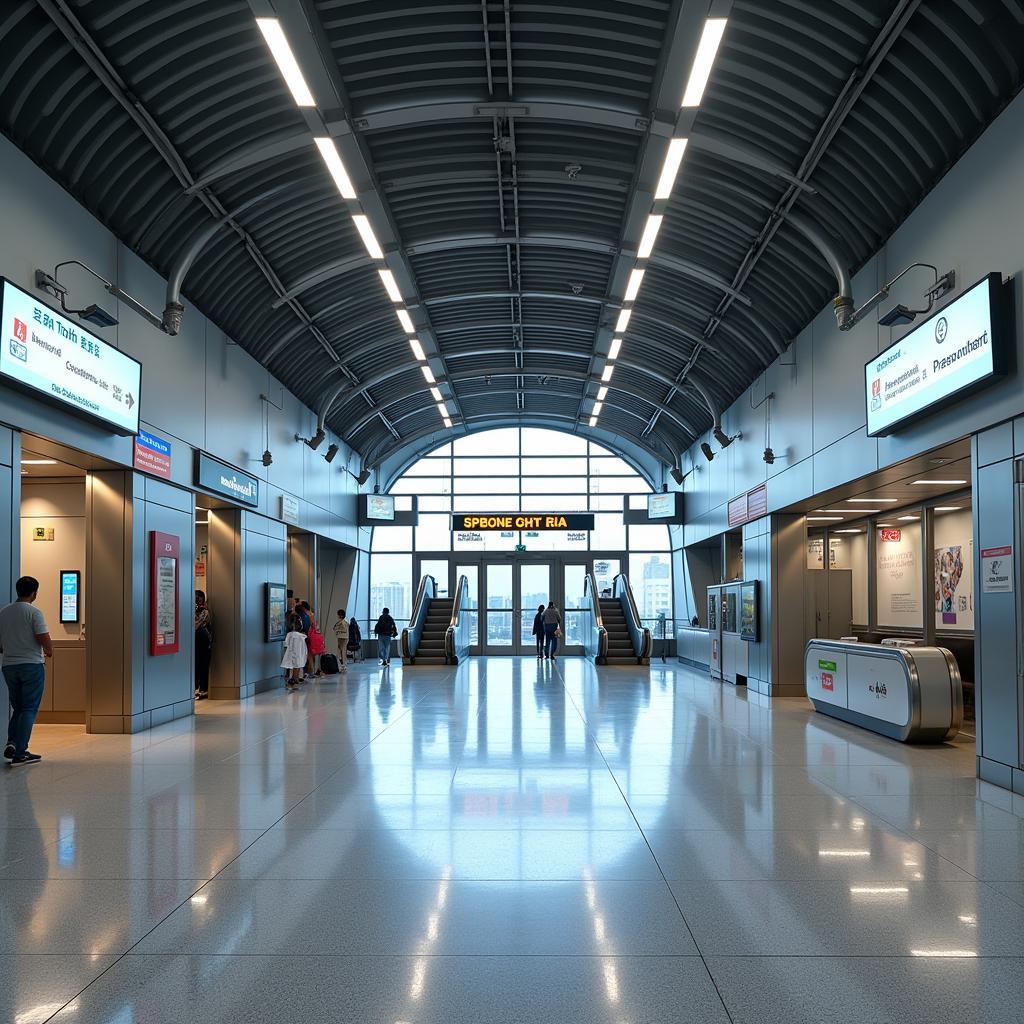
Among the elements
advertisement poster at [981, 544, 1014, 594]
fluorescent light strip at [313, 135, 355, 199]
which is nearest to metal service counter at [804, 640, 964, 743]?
advertisement poster at [981, 544, 1014, 594]

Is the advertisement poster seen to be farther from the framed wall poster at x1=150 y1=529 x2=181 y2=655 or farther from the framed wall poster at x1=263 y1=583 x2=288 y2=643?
the framed wall poster at x1=263 y1=583 x2=288 y2=643

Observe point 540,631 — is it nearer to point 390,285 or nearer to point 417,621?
point 417,621

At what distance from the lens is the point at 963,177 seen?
7945 mm

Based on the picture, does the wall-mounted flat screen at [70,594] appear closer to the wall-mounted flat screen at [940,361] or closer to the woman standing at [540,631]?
the wall-mounted flat screen at [940,361]

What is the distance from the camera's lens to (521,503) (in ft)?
88.9

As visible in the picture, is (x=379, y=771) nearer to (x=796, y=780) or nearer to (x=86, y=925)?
(x=796, y=780)

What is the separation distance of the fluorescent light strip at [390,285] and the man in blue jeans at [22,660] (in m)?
6.76

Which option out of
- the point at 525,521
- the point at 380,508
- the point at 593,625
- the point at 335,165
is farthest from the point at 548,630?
the point at 335,165

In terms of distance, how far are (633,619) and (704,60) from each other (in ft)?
55.9

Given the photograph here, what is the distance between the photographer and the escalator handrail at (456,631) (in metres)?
21.9

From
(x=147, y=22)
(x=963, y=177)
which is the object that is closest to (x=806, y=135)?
(x=963, y=177)

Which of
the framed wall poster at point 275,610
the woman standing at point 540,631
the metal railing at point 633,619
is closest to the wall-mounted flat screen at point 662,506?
the metal railing at point 633,619

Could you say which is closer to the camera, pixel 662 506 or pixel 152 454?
pixel 152 454

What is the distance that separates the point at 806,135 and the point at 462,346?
10315 millimetres
